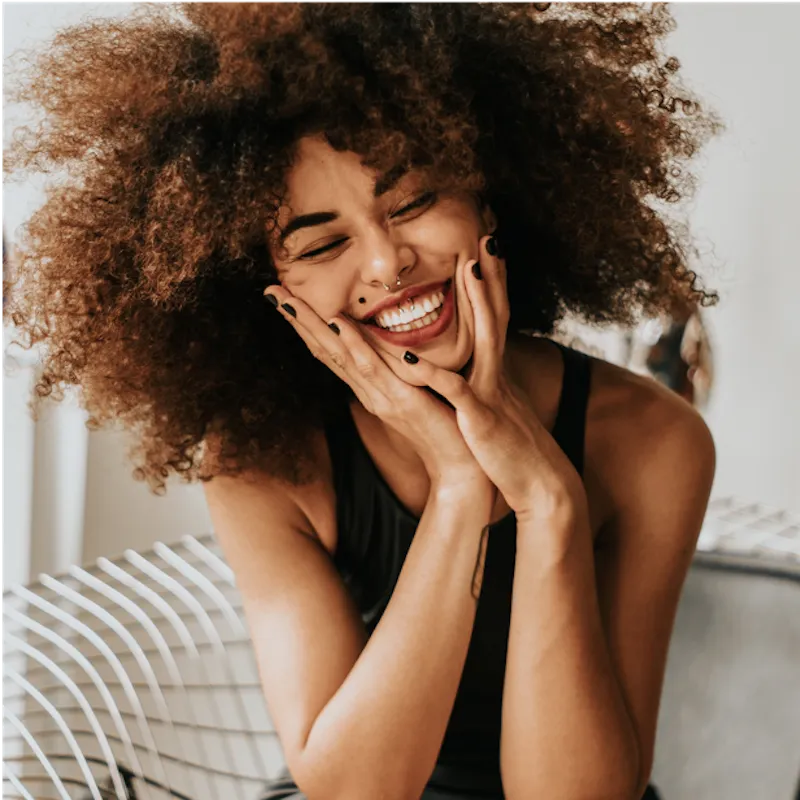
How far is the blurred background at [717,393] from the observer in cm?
131

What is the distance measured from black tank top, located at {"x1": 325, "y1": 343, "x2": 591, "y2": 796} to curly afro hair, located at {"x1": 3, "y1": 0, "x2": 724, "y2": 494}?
0.07 metres

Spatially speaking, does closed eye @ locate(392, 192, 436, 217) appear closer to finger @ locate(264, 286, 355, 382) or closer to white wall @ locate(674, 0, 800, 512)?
finger @ locate(264, 286, 355, 382)

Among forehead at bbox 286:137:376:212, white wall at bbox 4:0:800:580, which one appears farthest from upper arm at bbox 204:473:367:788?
white wall at bbox 4:0:800:580

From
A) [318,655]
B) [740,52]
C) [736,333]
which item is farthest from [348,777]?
[740,52]

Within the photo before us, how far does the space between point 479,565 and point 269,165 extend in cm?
46

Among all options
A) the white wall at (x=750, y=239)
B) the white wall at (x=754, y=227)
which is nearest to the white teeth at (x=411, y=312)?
the white wall at (x=750, y=239)

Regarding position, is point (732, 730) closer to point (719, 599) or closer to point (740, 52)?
point (719, 599)

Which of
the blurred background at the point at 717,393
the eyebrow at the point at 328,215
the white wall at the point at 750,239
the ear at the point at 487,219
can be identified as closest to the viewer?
the eyebrow at the point at 328,215

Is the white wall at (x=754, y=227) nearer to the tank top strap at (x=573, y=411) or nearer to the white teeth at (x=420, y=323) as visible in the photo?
the tank top strap at (x=573, y=411)

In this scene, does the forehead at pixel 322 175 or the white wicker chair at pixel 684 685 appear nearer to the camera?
the forehead at pixel 322 175

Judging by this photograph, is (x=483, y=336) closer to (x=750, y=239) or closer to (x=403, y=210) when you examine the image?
(x=403, y=210)

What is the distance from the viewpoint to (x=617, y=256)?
3.93 ft

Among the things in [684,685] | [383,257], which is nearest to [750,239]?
[684,685]

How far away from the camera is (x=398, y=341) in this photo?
1.01 m
